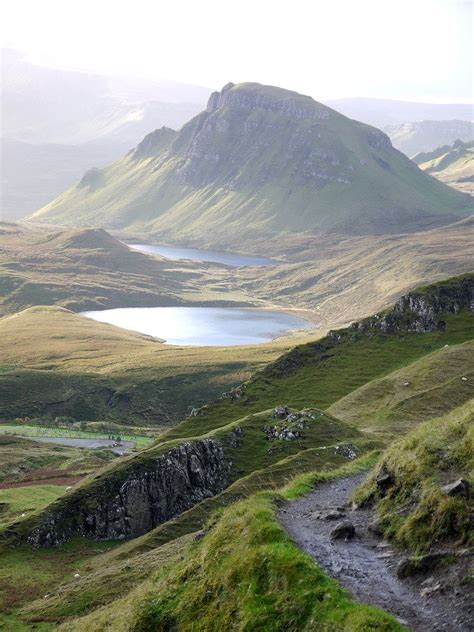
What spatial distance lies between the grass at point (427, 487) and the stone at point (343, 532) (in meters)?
1.10

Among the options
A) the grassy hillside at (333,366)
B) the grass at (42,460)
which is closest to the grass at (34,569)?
the grassy hillside at (333,366)

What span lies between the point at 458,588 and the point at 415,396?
49987 millimetres

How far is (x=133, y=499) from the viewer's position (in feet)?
192

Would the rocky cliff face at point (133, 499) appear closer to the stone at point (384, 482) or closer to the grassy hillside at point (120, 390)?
the stone at point (384, 482)

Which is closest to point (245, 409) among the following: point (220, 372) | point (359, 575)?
point (359, 575)

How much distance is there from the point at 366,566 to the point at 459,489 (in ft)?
12.3

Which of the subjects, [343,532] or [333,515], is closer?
[343,532]

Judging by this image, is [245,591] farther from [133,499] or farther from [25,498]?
[25,498]

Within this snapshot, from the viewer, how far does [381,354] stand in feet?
331

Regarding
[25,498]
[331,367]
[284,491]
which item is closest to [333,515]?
[284,491]

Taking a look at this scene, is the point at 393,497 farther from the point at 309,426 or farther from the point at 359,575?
the point at 309,426

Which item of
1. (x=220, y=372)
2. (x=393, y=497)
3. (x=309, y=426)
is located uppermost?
(x=393, y=497)

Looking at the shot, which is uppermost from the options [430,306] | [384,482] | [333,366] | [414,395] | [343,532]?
[430,306]

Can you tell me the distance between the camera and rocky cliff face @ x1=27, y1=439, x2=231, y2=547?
5800 centimetres
